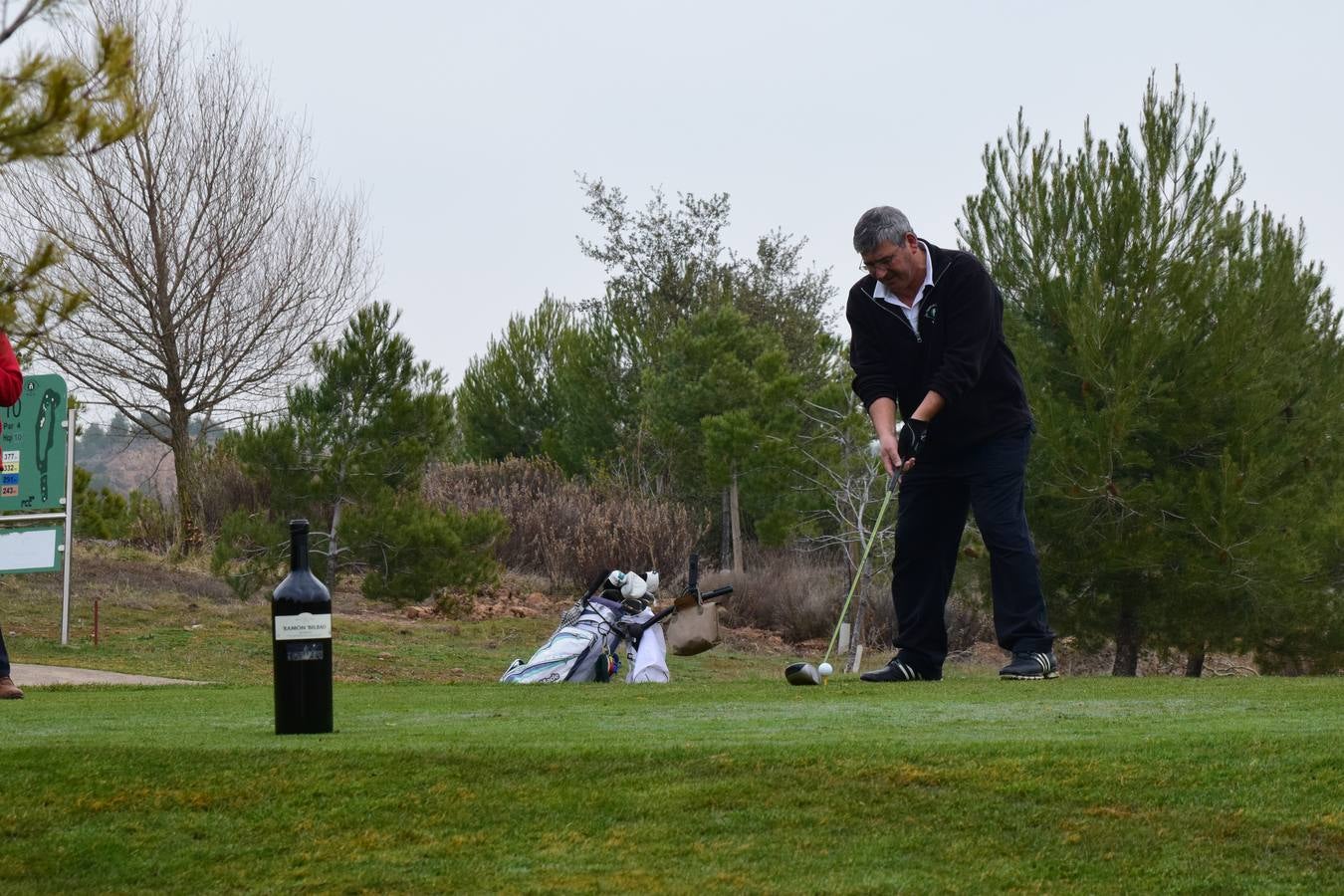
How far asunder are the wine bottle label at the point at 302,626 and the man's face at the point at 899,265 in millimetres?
3109

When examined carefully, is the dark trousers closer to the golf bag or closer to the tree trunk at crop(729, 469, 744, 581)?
the golf bag

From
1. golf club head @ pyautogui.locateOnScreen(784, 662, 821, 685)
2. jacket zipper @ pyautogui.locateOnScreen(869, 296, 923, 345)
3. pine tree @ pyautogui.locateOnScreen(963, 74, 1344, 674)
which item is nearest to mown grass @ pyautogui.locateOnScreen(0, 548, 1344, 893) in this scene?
golf club head @ pyautogui.locateOnScreen(784, 662, 821, 685)

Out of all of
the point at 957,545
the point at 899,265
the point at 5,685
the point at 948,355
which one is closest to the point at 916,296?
the point at 899,265

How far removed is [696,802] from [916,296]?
12.6ft

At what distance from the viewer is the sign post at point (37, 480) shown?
49.8ft

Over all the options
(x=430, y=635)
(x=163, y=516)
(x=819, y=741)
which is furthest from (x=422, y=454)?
(x=819, y=741)

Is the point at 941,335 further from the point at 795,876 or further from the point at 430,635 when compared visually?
the point at 430,635

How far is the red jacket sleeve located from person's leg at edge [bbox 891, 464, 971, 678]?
3798mm

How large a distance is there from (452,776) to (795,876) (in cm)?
105

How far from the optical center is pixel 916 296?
707 cm

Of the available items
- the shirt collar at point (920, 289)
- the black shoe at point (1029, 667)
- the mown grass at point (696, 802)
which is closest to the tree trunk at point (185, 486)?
the shirt collar at point (920, 289)

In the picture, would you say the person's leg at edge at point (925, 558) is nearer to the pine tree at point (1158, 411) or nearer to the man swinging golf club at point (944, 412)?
the man swinging golf club at point (944, 412)

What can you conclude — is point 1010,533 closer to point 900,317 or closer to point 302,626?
point 900,317

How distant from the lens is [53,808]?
3824 millimetres
